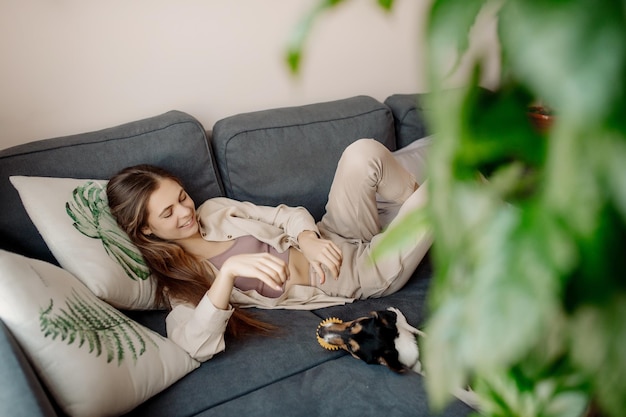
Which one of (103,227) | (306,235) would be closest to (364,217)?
(306,235)

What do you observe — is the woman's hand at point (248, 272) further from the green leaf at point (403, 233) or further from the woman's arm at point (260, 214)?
the green leaf at point (403, 233)

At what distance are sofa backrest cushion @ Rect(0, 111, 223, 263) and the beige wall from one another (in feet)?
0.70

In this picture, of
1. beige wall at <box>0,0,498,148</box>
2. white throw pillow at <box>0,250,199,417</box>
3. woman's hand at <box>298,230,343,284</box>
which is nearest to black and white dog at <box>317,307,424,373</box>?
woman's hand at <box>298,230,343,284</box>

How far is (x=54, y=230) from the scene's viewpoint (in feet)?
4.69

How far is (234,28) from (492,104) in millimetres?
1881

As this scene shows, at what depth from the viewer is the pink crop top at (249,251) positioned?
1651 mm

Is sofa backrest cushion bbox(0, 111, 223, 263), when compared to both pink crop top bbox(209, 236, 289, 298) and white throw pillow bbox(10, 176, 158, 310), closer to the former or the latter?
white throw pillow bbox(10, 176, 158, 310)

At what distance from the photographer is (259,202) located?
1.89 meters

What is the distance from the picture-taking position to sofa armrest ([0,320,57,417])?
2.86 ft

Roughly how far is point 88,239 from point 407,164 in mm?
1108

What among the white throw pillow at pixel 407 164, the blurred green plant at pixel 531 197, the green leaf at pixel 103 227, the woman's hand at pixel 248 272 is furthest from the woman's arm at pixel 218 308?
the blurred green plant at pixel 531 197

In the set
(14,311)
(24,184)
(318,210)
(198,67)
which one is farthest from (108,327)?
(198,67)

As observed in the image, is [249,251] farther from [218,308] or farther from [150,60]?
[150,60]

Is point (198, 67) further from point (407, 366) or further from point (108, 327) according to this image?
point (407, 366)
